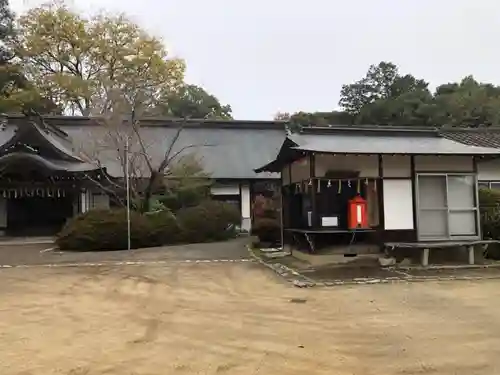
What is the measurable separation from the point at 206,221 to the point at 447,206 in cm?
888

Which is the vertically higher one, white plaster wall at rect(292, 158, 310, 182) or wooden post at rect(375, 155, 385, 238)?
white plaster wall at rect(292, 158, 310, 182)

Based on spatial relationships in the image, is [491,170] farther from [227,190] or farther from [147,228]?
[147,228]

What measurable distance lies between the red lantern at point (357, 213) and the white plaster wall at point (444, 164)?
1.65 metres

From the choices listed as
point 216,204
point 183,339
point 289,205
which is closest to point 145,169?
point 216,204

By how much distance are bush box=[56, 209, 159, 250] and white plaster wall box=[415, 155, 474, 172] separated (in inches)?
362

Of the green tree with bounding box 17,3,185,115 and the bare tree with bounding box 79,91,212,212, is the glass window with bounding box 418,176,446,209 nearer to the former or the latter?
the bare tree with bounding box 79,91,212,212

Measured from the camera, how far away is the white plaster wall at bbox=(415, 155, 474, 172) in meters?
12.0

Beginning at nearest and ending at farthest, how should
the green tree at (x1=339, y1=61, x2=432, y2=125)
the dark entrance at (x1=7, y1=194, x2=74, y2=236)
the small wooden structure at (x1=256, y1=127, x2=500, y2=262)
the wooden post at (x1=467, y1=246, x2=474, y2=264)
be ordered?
1. the wooden post at (x1=467, y1=246, x2=474, y2=264)
2. the small wooden structure at (x1=256, y1=127, x2=500, y2=262)
3. the dark entrance at (x1=7, y1=194, x2=74, y2=236)
4. the green tree at (x1=339, y1=61, x2=432, y2=125)

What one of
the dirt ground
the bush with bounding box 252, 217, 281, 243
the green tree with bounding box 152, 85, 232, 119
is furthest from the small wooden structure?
the green tree with bounding box 152, 85, 232, 119

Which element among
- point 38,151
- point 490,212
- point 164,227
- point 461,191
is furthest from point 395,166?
point 38,151

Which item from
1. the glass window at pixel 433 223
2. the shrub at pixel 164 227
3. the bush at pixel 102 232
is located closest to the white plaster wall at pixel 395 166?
the glass window at pixel 433 223

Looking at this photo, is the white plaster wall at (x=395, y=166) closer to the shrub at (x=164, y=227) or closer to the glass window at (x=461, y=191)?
the glass window at (x=461, y=191)

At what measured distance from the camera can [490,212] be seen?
12.9 meters

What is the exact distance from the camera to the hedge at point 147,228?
16250 mm
